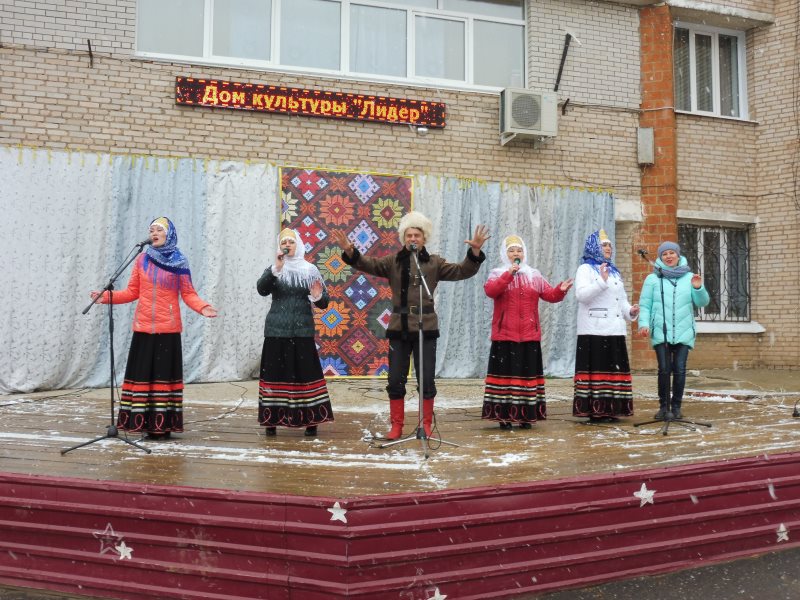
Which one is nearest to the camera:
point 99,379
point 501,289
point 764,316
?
point 501,289

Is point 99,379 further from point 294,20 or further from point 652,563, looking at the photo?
point 652,563

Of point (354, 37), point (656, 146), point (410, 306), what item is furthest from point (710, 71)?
point (410, 306)

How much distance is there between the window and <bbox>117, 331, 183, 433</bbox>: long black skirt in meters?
8.82

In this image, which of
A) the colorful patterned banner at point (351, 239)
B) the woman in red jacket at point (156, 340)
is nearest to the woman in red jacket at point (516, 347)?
the woman in red jacket at point (156, 340)

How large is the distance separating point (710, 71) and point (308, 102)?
707 cm

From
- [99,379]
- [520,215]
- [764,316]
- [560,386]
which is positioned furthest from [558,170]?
[99,379]

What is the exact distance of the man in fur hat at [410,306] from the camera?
5.29 meters

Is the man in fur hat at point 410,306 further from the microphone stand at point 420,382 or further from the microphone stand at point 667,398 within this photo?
the microphone stand at point 667,398

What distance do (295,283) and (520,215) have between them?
5.56 metres

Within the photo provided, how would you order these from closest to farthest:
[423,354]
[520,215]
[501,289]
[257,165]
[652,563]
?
[652,563] → [423,354] → [501,289] → [257,165] → [520,215]

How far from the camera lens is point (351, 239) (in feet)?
31.2

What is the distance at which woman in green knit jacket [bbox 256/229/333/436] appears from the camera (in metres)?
5.50

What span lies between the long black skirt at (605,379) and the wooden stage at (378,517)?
1371 mm

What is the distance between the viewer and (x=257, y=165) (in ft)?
30.3
